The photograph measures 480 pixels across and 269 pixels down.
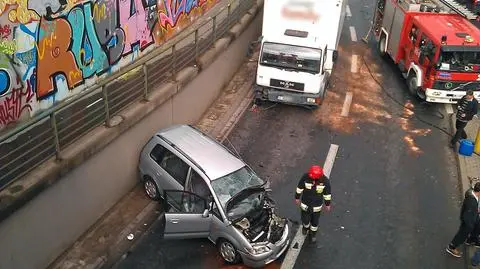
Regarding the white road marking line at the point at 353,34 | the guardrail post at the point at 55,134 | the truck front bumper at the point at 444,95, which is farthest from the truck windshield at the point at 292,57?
the guardrail post at the point at 55,134

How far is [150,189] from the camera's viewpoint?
480 inches

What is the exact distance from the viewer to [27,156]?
9617 mm

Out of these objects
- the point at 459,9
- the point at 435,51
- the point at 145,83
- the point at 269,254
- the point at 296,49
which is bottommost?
the point at 269,254

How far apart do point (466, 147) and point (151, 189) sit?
349 inches

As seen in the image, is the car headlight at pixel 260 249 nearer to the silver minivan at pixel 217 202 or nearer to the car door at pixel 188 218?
the silver minivan at pixel 217 202

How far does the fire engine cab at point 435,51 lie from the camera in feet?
55.0

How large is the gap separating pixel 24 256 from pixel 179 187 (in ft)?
10.9

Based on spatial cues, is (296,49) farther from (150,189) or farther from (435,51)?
(150,189)

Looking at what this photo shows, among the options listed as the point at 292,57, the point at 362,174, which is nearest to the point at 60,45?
the point at 292,57

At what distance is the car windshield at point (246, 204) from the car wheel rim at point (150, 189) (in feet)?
8.02

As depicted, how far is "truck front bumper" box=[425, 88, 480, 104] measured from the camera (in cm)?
1717

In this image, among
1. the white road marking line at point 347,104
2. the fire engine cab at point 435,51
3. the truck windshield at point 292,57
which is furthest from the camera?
the white road marking line at point 347,104

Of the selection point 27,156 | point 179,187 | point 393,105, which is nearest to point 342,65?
point 393,105

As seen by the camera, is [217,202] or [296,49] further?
[296,49]
